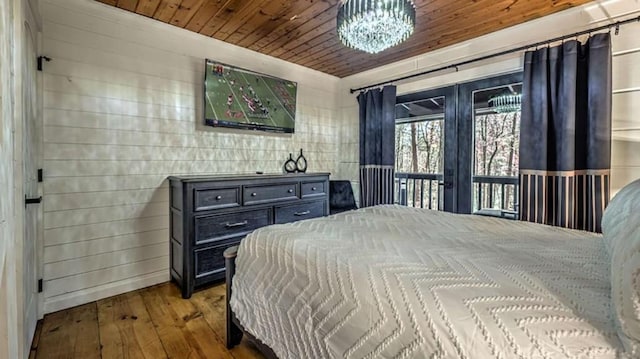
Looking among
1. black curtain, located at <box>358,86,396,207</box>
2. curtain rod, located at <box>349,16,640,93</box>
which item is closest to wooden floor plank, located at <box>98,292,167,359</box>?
black curtain, located at <box>358,86,396,207</box>

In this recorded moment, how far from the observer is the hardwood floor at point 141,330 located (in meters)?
1.85

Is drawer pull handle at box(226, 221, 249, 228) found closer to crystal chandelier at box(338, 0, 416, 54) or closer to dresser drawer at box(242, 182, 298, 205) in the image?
dresser drawer at box(242, 182, 298, 205)

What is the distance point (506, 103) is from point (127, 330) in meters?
3.79

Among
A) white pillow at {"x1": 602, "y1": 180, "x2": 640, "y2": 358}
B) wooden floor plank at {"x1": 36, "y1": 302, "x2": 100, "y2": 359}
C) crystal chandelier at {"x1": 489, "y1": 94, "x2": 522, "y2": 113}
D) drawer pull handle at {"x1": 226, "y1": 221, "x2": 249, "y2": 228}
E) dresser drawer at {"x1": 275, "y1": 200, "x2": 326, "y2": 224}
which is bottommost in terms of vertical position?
wooden floor plank at {"x1": 36, "y1": 302, "x2": 100, "y2": 359}

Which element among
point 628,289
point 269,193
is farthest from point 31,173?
point 628,289

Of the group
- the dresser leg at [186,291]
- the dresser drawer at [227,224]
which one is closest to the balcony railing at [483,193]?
the dresser drawer at [227,224]

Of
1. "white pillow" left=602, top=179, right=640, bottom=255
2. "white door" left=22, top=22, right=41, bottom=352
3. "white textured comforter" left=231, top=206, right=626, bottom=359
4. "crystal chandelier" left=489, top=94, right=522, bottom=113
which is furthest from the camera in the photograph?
"crystal chandelier" left=489, top=94, right=522, bottom=113

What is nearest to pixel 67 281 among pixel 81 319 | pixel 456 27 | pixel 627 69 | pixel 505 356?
pixel 81 319

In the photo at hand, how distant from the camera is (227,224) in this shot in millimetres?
2840

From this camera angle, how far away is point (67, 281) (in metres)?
2.43

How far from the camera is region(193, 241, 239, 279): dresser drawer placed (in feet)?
8.72

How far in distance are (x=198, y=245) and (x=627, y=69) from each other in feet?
12.4

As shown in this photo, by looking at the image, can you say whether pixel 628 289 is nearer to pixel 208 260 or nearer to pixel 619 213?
pixel 619 213

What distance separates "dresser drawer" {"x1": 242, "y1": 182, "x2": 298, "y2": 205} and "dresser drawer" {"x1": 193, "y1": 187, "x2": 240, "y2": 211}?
10 centimetres
